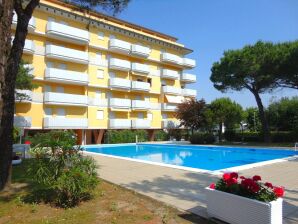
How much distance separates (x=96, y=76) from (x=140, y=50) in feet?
21.6

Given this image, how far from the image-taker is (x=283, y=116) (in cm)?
3241

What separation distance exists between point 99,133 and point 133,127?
3.92 m

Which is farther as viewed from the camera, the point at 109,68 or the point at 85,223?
the point at 109,68

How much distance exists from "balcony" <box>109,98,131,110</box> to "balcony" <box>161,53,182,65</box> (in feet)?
27.7

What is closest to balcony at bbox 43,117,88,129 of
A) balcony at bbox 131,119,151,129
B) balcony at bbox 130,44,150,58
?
balcony at bbox 131,119,151,129

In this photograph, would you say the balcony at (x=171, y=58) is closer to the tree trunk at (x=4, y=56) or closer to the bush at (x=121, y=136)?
the bush at (x=121, y=136)

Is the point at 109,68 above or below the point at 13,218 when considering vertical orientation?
above

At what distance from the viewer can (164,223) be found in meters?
5.26

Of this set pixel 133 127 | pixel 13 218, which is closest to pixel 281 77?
pixel 133 127

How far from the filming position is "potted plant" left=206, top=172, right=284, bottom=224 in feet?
14.9

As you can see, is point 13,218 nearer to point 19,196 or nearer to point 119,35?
point 19,196

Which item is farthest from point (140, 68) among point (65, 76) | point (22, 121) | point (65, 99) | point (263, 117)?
point (22, 121)

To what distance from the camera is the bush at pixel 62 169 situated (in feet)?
20.0

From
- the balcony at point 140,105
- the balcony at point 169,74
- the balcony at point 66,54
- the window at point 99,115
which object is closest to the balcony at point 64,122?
the window at point 99,115
